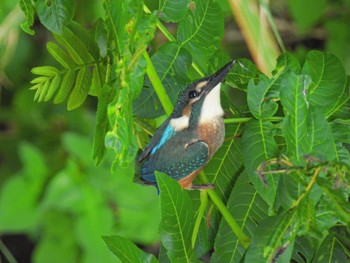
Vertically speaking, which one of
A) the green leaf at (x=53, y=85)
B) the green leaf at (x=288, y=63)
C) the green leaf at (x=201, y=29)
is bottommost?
the green leaf at (x=288, y=63)

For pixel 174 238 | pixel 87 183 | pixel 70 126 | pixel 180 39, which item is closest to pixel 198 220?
pixel 174 238

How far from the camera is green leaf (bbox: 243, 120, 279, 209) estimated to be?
1.06m

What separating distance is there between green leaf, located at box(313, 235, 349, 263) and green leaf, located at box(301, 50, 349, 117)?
0.55ft

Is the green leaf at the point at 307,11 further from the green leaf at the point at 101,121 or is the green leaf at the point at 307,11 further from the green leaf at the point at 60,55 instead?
the green leaf at the point at 101,121

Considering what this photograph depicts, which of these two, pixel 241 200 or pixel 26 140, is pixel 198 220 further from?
pixel 26 140

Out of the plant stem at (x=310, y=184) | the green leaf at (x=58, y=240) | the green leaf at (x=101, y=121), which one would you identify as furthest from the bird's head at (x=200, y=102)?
the green leaf at (x=58, y=240)

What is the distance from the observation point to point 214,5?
1.20m

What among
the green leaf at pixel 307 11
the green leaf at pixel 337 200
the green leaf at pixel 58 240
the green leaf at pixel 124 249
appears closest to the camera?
the green leaf at pixel 337 200

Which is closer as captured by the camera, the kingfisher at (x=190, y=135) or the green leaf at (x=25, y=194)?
the kingfisher at (x=190, y=135)

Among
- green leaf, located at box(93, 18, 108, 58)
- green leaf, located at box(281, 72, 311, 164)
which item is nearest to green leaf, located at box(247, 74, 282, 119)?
green leaf, located at box(281, 72, 311, 164)

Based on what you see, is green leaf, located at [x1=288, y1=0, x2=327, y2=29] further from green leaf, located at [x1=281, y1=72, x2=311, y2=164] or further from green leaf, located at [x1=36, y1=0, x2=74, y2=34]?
green leaf, located at [x1=281, y1=72, x2=311, y2=164]

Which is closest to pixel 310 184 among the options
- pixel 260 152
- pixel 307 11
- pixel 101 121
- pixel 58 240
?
pixel 260 152

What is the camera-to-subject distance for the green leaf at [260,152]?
1063 mm

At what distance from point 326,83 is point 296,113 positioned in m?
0.13
